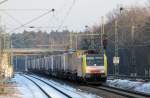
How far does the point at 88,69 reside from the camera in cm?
4494

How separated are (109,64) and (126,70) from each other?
9065 mm

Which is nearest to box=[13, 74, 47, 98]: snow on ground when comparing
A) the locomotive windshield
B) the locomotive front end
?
the locomotive front end

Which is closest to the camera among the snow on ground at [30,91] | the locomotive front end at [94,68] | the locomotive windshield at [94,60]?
the snow on ground at [30,91]

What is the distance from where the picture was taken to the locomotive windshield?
45.2m

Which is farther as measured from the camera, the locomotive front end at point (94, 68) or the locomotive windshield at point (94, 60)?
the locomotive windshield at point (94, 60)

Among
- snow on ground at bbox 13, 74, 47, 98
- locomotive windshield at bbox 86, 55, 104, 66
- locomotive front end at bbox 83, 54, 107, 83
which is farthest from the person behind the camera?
locomotive windshield at bbox 86, 55, 104, 66

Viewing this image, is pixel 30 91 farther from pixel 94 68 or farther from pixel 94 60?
pixel 94 60

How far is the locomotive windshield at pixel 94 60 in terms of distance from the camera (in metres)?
45.2

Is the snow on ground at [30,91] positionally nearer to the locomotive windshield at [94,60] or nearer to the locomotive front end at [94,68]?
the locomotive front end at [94,68]

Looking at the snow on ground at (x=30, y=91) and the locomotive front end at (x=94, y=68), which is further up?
the locomotive front end at (x=94, y=68)

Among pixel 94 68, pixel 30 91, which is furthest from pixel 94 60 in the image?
pixel 30 91

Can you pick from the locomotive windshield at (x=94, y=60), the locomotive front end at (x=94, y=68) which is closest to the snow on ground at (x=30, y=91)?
the locomotive front end at (x=94, y=68)

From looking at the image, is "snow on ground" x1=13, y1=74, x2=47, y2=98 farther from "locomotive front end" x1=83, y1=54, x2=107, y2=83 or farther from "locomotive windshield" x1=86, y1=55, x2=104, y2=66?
"locomotive windshield" x1=86, y1=55, x2=104, y2=66

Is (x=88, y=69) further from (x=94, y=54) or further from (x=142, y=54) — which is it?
(x=142, y=54)
